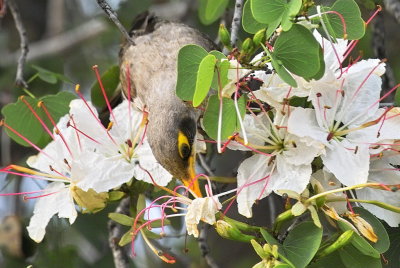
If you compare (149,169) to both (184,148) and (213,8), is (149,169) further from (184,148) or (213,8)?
(213,8)

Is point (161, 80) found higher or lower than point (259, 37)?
lower

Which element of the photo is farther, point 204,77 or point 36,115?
point 36,115

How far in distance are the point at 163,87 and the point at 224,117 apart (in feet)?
3.13

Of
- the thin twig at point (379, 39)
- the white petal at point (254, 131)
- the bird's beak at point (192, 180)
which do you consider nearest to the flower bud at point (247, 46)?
the white petal at point (254, 131)

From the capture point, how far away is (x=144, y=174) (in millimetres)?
2338

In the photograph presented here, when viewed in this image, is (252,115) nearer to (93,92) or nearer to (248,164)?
(248,164)

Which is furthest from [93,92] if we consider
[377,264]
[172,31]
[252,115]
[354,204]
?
[377,264]

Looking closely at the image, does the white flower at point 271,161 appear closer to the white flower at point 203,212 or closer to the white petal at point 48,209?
the white flower at point 203,212

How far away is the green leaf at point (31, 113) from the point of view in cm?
270

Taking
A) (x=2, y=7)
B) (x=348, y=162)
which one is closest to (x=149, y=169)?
(x=348, y=162)

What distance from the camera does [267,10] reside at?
195cm

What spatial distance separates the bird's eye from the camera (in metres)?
2.47

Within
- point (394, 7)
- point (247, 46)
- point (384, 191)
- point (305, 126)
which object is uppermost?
point (247, 46)

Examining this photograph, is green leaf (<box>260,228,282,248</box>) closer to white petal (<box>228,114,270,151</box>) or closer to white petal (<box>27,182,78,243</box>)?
white petal (<box>228,114,270,151</box>)
